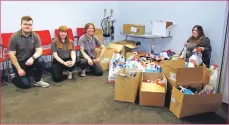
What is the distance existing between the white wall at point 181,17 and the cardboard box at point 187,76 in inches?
41.2

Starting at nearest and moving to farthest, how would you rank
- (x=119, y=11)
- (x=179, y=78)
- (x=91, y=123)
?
(x=91, y=123) < (x=179, y=78) < (x=119, y=11)

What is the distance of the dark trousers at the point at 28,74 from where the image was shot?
3359mm

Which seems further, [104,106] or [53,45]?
[53,45]

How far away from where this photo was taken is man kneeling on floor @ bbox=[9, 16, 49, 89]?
3.27 metres

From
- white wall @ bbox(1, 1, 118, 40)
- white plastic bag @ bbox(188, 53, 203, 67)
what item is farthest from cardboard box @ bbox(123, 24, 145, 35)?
white plastic bag @ bbox(188, 53, 203, 67)

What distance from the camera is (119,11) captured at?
5.80m

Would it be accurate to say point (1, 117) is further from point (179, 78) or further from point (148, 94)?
point (179, 78)

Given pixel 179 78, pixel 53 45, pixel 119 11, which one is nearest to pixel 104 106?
pixel 179 78

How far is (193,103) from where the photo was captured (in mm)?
2537

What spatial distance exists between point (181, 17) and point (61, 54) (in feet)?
8.32

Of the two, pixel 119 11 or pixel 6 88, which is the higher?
pixel 119 11

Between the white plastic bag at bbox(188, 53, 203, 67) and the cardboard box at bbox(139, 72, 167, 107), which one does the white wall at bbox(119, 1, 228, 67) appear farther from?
the cardboard box at bbox(139, 72, 167, 107)

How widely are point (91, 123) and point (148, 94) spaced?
2.62ft

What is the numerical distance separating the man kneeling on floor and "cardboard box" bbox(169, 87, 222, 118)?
191cm
